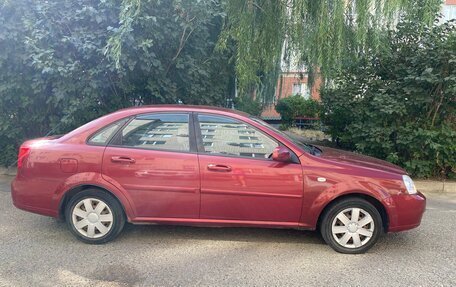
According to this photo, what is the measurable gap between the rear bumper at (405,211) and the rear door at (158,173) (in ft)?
6.51

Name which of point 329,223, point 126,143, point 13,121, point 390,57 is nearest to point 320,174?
point 329,223

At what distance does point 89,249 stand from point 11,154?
13.4 ft

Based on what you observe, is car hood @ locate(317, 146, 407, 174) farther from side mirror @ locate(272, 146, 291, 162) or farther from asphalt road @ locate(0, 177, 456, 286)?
asphalt road @ locate(0, 177, 456, 286)

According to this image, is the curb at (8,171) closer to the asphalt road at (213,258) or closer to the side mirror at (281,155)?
the asphalt road at (213,258)

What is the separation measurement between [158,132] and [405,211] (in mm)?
2668

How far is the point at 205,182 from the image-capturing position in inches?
144

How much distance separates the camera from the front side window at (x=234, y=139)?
374 cm

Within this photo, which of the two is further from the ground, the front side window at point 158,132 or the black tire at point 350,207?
the front side window at point 158,132

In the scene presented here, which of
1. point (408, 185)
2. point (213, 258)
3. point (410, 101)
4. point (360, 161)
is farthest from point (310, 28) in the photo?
point (213, 258)

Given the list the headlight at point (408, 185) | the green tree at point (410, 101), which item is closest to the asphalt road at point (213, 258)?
the headlight at point (408, 185)

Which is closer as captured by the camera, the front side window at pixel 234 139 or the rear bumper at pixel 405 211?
the rear bumper at pixel 405 211

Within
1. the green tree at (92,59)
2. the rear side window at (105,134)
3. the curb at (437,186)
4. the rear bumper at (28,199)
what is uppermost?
the green tree at (92,59)

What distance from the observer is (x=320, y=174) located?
11.9ft

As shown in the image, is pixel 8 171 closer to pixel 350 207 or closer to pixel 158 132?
pixel 158 132
